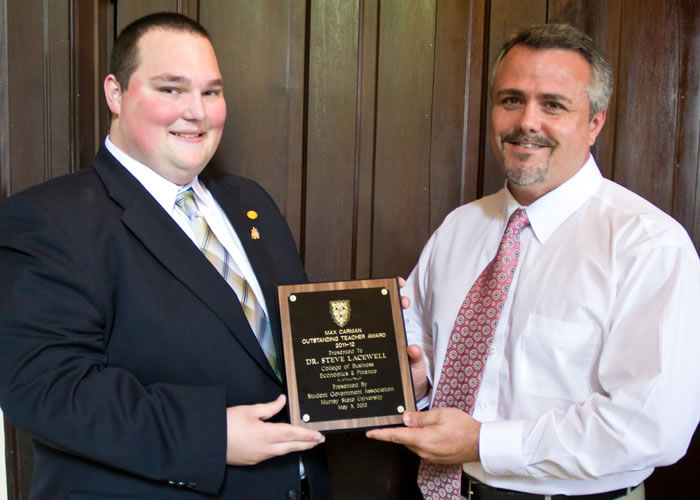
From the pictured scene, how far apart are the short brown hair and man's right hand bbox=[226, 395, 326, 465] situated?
0.82 m

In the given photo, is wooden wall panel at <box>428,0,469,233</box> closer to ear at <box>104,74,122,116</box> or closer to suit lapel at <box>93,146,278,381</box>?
Answer: suit lapel at <box>93,146,278,381</box>

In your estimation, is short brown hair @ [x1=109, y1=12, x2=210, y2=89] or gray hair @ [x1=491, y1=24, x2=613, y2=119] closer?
short brown hair @ [x1=109, y1=12, x2=210, y2=89]

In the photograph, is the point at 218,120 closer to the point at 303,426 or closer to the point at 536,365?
the point at 303,426

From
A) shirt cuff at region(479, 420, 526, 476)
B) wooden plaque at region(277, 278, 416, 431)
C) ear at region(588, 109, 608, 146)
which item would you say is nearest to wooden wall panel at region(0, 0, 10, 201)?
wooden plaque at region(277, 278, 416, 431)

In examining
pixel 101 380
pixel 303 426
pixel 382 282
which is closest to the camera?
pixel 101 380

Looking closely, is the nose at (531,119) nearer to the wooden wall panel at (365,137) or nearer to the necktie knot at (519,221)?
the necktie knot at (519,221)

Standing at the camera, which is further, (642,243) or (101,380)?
(642,243)

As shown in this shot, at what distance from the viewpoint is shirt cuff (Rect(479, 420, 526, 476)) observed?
1.53 metres

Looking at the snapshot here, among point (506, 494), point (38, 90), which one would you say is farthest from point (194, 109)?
point (506, 494)

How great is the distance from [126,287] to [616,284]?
44.9 inches

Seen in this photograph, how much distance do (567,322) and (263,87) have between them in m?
1.16

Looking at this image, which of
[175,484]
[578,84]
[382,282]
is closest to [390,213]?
[382,282]

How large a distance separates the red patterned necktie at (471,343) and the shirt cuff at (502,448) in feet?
0.37

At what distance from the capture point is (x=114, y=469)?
1.38 metres
